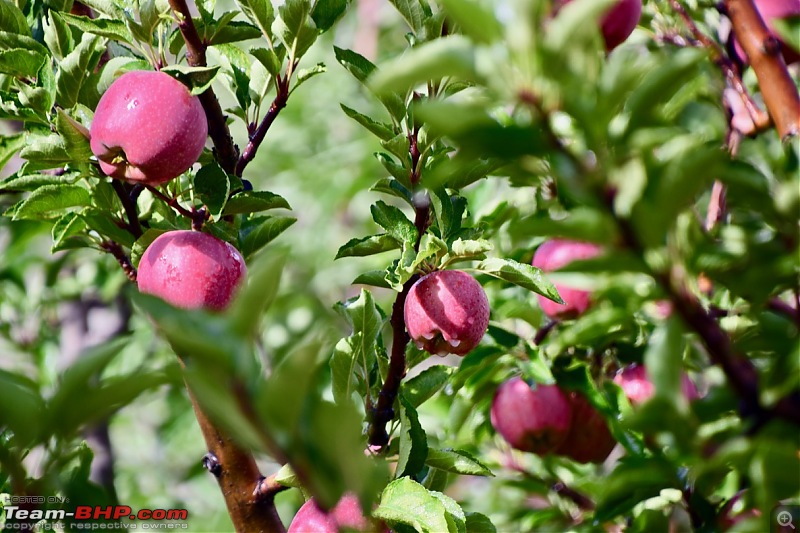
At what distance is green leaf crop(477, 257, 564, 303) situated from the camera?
79 cm

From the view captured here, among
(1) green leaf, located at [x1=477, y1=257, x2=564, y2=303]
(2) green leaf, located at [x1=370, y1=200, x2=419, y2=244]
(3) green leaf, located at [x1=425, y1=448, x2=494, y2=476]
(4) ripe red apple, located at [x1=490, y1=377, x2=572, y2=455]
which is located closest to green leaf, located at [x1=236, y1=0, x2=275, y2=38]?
(2) green leaf, located at [x1=370, y1=200, x2=419, y2=244]

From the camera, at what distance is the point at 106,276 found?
195 cm

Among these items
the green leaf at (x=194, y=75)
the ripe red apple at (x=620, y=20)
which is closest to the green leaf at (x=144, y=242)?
the green leaf at (x=194, y=75)

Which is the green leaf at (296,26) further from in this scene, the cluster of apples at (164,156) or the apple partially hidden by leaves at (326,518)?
the apple partially hidden by leaves at (326,518)

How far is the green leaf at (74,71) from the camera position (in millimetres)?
789

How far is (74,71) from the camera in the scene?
81 centimetres

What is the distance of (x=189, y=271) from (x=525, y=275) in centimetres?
30

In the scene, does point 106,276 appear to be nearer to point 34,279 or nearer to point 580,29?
point 34,279

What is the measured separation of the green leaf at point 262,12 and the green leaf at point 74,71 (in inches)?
5.7

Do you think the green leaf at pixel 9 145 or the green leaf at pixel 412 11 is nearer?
the green leaf at pixel 412 11

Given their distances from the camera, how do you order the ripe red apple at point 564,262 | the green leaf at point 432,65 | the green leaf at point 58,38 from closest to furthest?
the green leaf at point 432,65, the green leaf at point 58,38, the ripe red apple at point 564,262

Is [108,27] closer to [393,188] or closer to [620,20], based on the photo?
[393,188]

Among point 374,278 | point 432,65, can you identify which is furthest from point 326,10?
point 432,65

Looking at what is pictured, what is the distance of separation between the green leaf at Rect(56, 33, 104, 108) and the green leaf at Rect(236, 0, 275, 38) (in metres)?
0.14
